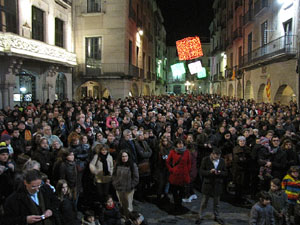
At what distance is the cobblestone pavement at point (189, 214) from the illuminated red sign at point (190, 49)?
32207 millimetres

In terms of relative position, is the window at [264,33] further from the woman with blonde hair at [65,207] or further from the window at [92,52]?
the woman with blonde hair at [65,207]

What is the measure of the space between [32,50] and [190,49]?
24778mm

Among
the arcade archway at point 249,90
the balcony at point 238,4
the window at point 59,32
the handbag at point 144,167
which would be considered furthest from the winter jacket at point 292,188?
the balcony at point 238,4

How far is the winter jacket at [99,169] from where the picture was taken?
649cm

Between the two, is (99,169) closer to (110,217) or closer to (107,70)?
(110,217)

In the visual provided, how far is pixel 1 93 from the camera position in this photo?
15.7m

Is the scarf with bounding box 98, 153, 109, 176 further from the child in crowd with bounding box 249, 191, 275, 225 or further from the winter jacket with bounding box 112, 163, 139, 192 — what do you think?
the child in crowd with bounding box 249, 191, 275, 225

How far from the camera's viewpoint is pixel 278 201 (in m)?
5.46

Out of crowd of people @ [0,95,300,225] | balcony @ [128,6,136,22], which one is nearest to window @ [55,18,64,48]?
balcony @ [128,6,136,22]

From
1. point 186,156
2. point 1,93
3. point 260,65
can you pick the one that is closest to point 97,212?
point 186,156

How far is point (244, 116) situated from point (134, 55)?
61.1 ft

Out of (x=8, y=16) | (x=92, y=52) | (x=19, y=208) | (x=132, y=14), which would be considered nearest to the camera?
(x=19, y=208)

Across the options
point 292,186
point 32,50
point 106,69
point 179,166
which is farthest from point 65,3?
point 292,186

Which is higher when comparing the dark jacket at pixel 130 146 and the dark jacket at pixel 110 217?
the dark jacket at pixel 130 146
